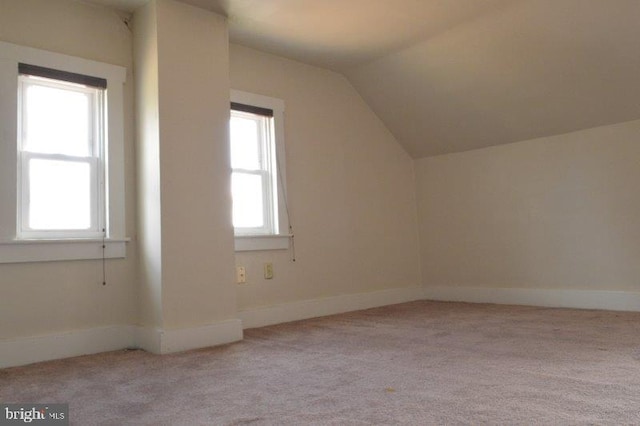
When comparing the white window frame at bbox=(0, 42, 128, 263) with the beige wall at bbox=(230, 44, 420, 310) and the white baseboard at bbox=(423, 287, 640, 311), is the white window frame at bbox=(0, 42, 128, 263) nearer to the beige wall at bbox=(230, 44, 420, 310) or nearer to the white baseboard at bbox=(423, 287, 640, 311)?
the beige wall at bbox=(230, 44, 420, 310)

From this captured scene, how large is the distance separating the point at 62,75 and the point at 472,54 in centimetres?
297

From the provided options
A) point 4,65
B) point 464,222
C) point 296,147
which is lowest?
point 464,222

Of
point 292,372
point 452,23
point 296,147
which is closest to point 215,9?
point 296,147

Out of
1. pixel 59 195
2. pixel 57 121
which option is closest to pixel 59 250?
pixel 59 195

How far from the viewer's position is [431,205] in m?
5.11

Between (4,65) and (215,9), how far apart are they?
52.3 inches

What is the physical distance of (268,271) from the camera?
152 inches

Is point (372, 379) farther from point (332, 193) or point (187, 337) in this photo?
point (332, 193)

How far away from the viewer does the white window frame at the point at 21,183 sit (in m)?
2.75

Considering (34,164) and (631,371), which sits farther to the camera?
(34,164)

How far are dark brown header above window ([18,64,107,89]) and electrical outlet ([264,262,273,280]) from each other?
1.73 metres

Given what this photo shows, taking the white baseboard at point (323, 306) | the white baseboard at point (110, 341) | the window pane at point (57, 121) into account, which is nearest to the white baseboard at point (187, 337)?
the white baseboard at point (110, 341)

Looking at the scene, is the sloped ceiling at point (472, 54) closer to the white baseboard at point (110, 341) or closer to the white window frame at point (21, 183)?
the white window frame at point (21, 183)

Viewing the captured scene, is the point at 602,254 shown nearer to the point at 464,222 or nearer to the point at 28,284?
the point at 464,222
